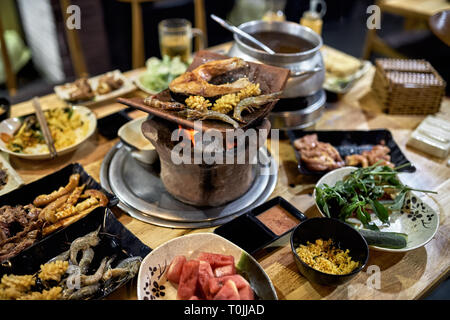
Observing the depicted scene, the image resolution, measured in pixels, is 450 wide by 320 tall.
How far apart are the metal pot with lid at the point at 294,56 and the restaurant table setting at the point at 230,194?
1cm

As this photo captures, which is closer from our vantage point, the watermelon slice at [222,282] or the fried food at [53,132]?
the watermelon slice at [222,282]

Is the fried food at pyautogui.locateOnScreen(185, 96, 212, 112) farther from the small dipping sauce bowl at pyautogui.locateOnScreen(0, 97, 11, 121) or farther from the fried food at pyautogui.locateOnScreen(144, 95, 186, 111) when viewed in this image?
the small dipping sauce bowl at pyautogui.locateOnScreen(0, 97, 11, 121)

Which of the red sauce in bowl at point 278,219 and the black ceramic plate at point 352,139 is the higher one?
the black ceramic plate at point 352,139

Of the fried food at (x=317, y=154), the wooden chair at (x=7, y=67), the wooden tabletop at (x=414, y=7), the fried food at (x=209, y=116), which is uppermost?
the fried food at (x=209, y=116)

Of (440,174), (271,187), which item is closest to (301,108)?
(271,187)

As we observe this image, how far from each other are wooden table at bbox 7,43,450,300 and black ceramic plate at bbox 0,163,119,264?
0.16 metres

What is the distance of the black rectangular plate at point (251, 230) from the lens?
6.09 feet

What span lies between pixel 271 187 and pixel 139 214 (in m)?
0.79

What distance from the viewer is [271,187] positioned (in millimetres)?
2301

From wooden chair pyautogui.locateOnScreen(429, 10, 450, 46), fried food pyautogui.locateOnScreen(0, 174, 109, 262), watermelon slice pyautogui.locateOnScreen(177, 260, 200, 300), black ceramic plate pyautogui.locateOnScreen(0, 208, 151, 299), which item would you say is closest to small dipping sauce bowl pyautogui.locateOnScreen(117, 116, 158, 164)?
fried food pyautogui.locateOnScreen(0, 174, 109, 262)

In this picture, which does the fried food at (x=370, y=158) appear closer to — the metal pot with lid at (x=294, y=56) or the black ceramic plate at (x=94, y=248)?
the metal pot with lid at (x=294, y=56)

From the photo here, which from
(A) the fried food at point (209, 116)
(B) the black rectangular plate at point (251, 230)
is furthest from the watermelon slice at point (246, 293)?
(A) the fried food at point (209, 116)

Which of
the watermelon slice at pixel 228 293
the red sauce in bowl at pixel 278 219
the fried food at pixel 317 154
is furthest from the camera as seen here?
the fried food at pixel 317 154
